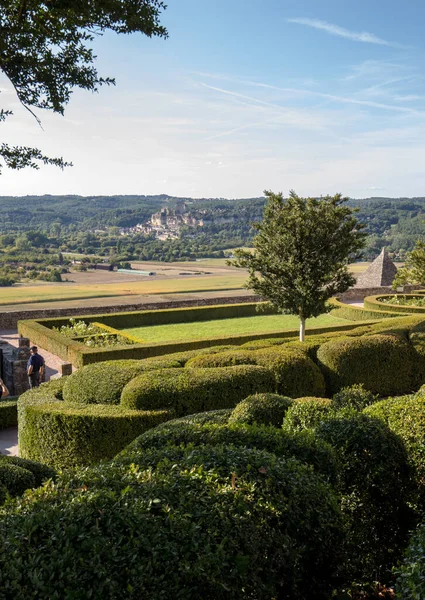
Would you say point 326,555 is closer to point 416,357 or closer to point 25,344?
point 416,357

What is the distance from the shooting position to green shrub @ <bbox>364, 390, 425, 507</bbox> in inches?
212

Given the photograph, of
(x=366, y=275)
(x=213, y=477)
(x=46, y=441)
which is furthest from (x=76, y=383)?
(x=366, y=275)

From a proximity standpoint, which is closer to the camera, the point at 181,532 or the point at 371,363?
the point at 181,532

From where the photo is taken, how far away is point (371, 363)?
11.5 meters

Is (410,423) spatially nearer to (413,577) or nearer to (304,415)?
(304,415)

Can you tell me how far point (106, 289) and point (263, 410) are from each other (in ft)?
137

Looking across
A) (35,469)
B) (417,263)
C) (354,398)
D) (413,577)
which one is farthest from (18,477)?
(417,263)

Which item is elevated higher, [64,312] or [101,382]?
[101,382]

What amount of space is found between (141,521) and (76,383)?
689 centimetres

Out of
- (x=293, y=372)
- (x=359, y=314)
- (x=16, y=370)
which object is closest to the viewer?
(x=293, y=372)

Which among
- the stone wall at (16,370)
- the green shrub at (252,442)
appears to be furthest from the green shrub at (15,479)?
the stone wall at (16,370)

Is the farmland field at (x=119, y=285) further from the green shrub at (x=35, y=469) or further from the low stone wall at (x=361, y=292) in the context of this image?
the green shrub at (x=35, y=469)

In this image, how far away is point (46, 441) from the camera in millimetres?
8703

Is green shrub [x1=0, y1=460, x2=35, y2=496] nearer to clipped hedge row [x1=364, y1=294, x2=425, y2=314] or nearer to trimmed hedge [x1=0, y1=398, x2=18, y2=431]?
trimmed hedge [x1=0, y1=398, x2=18, y2=431]
